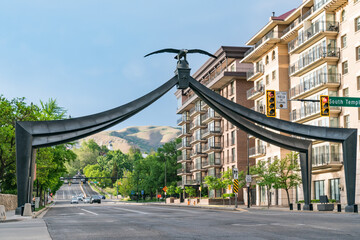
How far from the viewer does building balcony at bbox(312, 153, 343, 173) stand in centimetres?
5450

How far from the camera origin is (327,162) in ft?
183

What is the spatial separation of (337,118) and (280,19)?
19.2 metres

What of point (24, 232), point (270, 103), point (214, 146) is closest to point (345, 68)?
point (270, 103)

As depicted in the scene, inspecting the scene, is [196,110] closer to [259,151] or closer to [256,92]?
[256,92]

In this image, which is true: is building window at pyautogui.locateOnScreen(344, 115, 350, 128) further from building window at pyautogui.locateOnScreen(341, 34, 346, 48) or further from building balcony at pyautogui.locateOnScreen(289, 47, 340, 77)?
building window at pyautogui.locateOnScreen(341, 34, 346, 48)

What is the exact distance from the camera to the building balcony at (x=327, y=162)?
5450cm

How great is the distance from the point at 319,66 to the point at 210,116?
4186 centimetres

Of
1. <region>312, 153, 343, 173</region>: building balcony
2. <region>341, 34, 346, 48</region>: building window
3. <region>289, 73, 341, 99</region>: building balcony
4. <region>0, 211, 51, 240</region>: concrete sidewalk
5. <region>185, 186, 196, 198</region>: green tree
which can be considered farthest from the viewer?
<region>185, 186, 196, 198</region>: green tree

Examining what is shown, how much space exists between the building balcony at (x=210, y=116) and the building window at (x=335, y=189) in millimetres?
42172

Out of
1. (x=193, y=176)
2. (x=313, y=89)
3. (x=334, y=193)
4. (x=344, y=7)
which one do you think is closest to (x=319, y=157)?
(x=334, y=193)

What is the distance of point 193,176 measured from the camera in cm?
11281

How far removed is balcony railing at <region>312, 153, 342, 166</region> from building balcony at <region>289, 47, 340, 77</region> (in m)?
10.8

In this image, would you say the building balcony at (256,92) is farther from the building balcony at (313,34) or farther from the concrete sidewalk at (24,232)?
the concrete sidewalk at (24,232)

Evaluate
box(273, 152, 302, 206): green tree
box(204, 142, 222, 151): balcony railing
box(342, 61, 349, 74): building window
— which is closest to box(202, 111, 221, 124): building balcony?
box(204, 142, 222, 151): balcony railing
